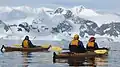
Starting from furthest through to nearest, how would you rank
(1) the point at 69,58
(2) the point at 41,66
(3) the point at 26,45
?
1. (3) the point at 26,45
2. (1) the point at 69,58
3. (2) the point at 41,66

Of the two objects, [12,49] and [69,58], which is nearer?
[69,58]

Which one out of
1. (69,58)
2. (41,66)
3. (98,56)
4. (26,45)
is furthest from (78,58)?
(26,45)

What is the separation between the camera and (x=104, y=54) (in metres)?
47.9

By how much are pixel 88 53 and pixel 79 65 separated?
809cm

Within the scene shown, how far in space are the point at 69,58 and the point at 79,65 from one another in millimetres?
6598

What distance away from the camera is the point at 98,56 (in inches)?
1793

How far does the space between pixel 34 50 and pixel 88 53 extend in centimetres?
1603

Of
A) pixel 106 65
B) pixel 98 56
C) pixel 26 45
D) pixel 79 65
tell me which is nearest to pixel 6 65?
pixel 79 65

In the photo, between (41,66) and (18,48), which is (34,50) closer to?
(18,48)

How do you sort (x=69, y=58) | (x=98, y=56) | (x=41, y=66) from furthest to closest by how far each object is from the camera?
(x=98, y=56) < (x=69, y=58) < (x=41, y=66)

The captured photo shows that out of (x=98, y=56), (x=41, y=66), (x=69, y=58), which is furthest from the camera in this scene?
(x=98, y=56)

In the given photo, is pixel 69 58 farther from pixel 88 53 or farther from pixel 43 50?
pixel 43 50

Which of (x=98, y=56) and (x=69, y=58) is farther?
(x=98, y=56)

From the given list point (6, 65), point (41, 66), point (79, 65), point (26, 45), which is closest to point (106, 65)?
point (79, 65)
